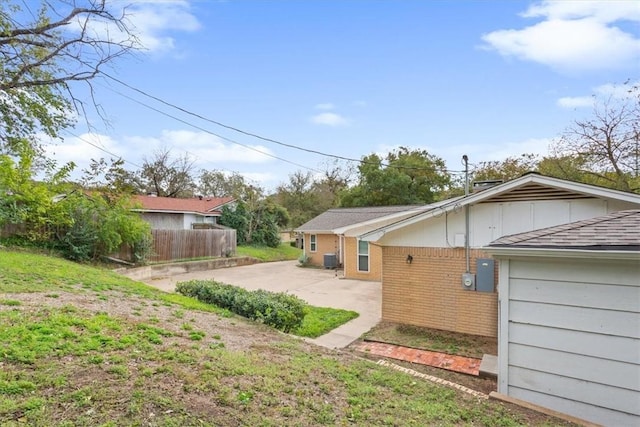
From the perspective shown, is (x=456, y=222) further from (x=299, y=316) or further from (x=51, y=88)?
(x=51, y=88)

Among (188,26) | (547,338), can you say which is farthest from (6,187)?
(547,338)

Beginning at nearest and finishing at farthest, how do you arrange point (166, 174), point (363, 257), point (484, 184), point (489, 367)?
1. point (489, 367)
2. point (484, 184)
3. point (363, 257)
4. point (166, 174)

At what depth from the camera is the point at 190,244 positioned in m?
17.5

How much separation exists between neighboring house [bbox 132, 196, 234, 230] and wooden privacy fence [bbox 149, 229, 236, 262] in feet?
16.9

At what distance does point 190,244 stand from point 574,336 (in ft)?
55.0

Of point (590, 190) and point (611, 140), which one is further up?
point (611, 140)

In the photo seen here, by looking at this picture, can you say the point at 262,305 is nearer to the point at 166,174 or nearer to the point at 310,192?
the point at 310,192

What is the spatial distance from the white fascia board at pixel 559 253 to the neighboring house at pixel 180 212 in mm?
21084

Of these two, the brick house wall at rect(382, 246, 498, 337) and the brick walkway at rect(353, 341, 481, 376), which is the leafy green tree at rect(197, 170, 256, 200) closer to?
the brick house wall at rect(382, 246, 498, 337)

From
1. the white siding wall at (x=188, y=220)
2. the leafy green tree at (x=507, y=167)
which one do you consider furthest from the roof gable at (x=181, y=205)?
the leafy green tree at (x=507, y=167)

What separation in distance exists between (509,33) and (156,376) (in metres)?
10.6

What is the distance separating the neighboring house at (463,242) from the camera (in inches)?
241

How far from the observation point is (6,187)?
11430 millimetres

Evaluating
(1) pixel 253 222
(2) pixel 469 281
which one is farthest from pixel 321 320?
(1) pixel 253 222
